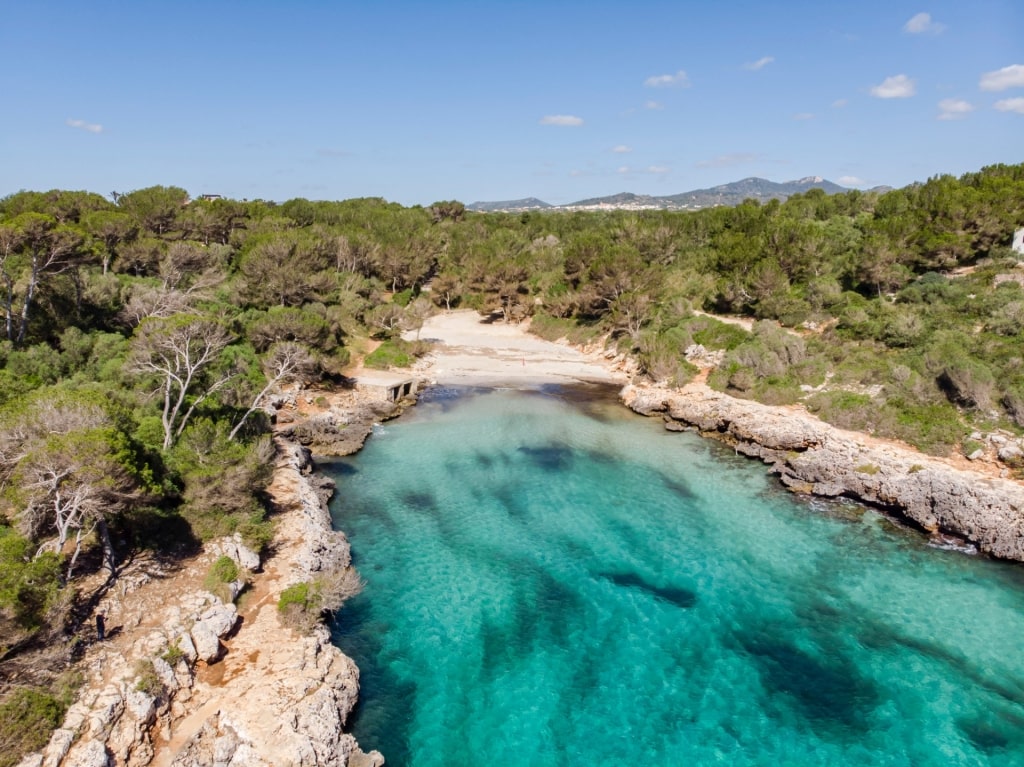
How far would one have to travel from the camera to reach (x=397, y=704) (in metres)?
14.4

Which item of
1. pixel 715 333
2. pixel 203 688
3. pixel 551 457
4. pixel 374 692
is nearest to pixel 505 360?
pixel 715 333

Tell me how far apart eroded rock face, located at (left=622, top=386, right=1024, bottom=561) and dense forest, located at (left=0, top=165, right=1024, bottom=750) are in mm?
2437

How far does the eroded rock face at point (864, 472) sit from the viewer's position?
21.8 meters

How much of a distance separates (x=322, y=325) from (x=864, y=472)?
32.1 m

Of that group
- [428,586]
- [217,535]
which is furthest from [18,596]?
[428,586]

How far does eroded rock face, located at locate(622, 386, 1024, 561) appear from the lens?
21.8 metres

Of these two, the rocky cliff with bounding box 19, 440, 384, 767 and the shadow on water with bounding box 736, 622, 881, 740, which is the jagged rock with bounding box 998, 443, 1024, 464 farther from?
the rocky cliff with bounding box 19, 440, 384, 767

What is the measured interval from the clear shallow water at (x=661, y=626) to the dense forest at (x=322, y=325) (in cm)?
626

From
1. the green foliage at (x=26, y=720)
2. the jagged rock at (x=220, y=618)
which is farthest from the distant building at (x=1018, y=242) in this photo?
the green foliage at (x=26, y=720)

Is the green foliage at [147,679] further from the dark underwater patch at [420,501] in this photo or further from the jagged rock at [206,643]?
the dark underwater patch at [420,501]

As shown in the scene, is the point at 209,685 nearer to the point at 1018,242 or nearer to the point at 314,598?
the point at 314,598

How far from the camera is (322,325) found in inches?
1489

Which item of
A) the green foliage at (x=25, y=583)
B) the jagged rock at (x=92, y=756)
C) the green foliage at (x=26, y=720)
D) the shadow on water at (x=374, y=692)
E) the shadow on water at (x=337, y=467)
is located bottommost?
the shadow on water at (x=374, y=692)

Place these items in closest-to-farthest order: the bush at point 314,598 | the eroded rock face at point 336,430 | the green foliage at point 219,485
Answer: the bush at point 314,598, the green foliage at point 219,485, the eroded rock face at point 336,430
